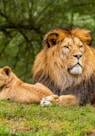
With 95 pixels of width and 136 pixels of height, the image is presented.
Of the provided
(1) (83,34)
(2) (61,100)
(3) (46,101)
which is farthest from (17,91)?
(1) (83,34)

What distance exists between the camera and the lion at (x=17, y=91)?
9.41 m

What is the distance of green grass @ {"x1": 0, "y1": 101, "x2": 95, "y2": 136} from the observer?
7.09 metres

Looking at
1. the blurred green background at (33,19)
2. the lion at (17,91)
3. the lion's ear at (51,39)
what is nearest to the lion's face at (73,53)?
the lion's ear at (51,39)

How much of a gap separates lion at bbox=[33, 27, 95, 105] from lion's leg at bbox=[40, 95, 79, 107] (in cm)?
2

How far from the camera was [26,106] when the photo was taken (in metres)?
8.80

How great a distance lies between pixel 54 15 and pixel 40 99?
27.9ft

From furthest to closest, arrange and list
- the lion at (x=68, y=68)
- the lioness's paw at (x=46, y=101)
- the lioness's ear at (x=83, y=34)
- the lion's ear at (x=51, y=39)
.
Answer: the lioness's ear at (x=83, y=34)
the lion's ear at (x=51, y=39)
the lion at (x=68, y=68)
the lioness's paw at (x=46, y=101)

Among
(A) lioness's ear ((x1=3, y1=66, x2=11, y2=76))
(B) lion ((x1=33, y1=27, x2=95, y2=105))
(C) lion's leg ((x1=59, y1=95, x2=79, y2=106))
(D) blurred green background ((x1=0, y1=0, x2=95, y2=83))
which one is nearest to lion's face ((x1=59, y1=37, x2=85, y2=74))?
(B) lion ((x1=33, y1=27, x2=95, y2=105))

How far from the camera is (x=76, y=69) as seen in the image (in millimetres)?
9922

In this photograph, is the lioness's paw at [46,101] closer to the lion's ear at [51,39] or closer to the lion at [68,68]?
the lion at [68,68]

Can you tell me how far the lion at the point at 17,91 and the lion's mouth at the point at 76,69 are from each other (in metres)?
0.49

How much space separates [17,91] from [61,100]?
0.68 metres

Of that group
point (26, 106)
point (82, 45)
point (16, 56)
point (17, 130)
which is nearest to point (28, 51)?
point (16, 56)

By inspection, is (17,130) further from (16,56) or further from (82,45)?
(16,56)
